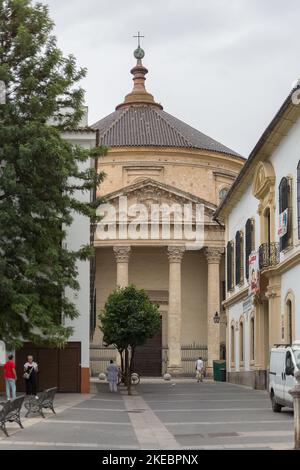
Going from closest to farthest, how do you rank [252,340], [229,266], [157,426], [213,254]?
[157,426]
[252,340]
[229,266]
[213,254]

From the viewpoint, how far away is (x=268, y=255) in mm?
34312

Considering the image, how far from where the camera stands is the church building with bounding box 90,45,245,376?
209ft

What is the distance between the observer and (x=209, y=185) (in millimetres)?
71625

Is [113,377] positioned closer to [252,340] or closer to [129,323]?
[129,323]

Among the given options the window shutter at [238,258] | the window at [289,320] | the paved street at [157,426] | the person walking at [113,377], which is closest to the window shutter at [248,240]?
the window shutter at [238,258]

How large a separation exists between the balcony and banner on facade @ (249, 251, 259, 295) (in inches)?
26.0

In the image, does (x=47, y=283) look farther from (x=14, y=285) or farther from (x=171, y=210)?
(x=171, y=210)

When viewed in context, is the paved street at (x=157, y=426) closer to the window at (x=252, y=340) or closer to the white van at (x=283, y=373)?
the white van at (x=283, y=373)

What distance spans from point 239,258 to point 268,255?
10.1 metres

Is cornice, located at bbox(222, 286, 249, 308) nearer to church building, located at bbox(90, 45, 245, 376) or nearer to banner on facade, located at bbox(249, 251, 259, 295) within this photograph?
banner on facade, located at bbox(249, 251, 259, 295)

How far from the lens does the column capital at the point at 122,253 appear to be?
64.0 metres

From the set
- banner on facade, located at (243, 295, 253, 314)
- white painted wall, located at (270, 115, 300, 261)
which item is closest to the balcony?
white painted wall, located at (270, 115, 300, 261)

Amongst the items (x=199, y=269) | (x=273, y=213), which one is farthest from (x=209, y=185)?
(x=273, y=213)

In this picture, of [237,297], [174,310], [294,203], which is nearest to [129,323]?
[237,297]
